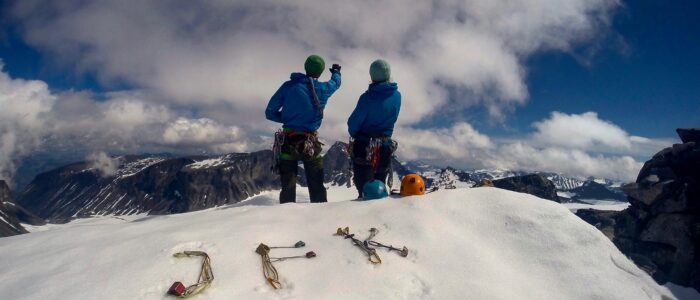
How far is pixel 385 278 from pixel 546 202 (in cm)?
580

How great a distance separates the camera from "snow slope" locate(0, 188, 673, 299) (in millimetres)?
6801

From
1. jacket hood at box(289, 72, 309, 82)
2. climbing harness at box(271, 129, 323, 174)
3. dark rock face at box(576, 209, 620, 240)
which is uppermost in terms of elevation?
jacket hood at box(289, 72, 309, 82)

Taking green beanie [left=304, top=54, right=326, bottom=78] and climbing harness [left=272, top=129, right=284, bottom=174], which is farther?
climbing harness [left=272, top=129, right=284, bottom=174]

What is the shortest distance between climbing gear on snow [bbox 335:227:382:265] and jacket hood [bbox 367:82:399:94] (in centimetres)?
573

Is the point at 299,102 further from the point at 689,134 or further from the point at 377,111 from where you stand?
the point at 689,134

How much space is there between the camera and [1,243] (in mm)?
8922

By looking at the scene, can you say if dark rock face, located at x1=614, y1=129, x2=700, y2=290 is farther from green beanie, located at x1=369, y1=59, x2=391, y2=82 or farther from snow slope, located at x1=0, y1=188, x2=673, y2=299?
green beanie, located at x1=369, y1=59, x2=391, y2=82

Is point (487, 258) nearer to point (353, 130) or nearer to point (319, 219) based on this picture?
point (319, 219)

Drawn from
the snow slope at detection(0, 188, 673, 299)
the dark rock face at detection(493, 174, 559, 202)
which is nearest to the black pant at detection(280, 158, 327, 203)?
the snow slope at detection(0, 188, 673, 299)

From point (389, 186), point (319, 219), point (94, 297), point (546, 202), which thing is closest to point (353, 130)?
point (389, 186)

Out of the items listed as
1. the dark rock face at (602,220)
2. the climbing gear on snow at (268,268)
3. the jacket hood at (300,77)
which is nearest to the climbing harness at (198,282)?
the climbing gear on snow at (268,268)

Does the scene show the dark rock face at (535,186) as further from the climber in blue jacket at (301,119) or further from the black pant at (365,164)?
the climber in blue jacket at (301,119)

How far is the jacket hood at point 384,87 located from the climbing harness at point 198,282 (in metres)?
8.04

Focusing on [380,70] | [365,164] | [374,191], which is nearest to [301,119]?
[365,164]
